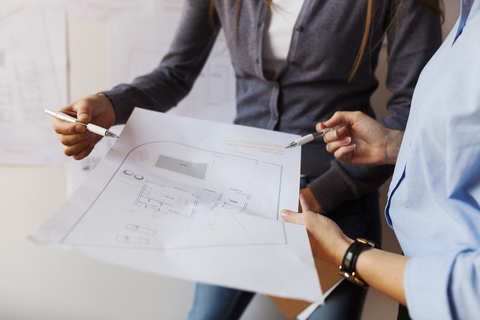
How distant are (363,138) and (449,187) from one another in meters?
0.23

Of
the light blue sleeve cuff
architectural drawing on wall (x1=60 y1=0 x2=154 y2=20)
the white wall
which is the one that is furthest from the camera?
the white wall

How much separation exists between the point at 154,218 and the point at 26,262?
950 mm

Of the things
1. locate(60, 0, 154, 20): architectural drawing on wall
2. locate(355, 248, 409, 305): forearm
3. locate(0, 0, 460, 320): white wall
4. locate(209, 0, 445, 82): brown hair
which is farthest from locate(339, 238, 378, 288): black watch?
locate(60, 0, 154, 20): architectural drawing on wall

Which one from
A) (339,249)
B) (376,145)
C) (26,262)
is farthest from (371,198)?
(26,262)

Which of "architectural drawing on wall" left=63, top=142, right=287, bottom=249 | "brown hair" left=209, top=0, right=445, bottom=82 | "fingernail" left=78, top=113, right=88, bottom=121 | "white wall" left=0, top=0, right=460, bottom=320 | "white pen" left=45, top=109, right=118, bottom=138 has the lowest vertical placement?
"white wall" left=0, top=0, right=460, bottom=320

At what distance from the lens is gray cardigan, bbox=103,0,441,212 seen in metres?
0.59

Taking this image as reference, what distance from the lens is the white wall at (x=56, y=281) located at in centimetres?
100

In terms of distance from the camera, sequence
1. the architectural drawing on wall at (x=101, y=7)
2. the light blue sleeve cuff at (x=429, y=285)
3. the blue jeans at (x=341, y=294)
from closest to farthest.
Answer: the light blue sleeve cuff at (x=429, y=285), the blue jeans at (x=341, y=294), the architectural drawing on wall at (x=101, y=7)

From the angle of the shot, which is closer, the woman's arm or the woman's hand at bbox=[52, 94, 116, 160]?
the woman's arm

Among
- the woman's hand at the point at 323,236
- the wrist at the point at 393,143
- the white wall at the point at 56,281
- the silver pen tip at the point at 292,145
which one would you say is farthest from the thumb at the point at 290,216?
the white wall at the point at 56,281

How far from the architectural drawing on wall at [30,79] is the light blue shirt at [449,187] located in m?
0.98

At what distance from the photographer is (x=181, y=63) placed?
747 millimetres

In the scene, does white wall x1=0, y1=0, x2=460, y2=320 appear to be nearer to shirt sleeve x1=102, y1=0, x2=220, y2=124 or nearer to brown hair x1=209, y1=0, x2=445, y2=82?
shirt sleeve x1=102, y1=0, x2=220, y2=124

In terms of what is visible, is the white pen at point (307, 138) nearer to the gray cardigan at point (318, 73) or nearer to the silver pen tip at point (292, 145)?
the silver pen tip at point (292, 145)
